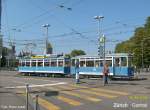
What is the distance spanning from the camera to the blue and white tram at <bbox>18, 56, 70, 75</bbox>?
48375 mm

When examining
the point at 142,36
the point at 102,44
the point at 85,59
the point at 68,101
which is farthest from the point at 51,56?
the point at 142,36

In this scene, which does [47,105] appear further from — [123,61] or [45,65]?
[45,65]

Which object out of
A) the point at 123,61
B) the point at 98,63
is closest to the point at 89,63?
the point at 98,63

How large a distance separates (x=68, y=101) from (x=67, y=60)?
30.2 m

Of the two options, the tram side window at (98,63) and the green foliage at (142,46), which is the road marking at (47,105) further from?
the green foliage at (142,46)

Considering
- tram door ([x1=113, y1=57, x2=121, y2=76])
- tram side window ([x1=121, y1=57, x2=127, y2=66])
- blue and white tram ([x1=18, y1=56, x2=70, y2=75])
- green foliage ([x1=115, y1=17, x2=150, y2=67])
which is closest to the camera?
tram side window ([x1=121, y1=57, x2=127, y2=66])

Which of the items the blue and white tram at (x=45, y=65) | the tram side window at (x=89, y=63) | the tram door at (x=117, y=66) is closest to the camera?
the tram door at (x=117, y=66)

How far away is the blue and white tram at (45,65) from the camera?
48375 mm

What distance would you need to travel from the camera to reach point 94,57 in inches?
1672

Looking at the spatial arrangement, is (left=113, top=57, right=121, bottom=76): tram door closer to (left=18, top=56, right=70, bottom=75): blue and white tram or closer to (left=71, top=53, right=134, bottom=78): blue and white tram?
(left=71, top=53, right=134, bottom=78): blue and white tram

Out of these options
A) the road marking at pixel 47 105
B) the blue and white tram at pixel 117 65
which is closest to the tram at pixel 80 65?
the blue and white tram at pixel 117 65

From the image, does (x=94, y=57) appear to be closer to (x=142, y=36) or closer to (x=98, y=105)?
(x=98, y=105)

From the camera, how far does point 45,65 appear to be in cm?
5097

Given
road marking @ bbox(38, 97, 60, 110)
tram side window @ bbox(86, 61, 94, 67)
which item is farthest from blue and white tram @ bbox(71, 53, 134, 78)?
road marking @ bbox(38, 97, 60, 110)
